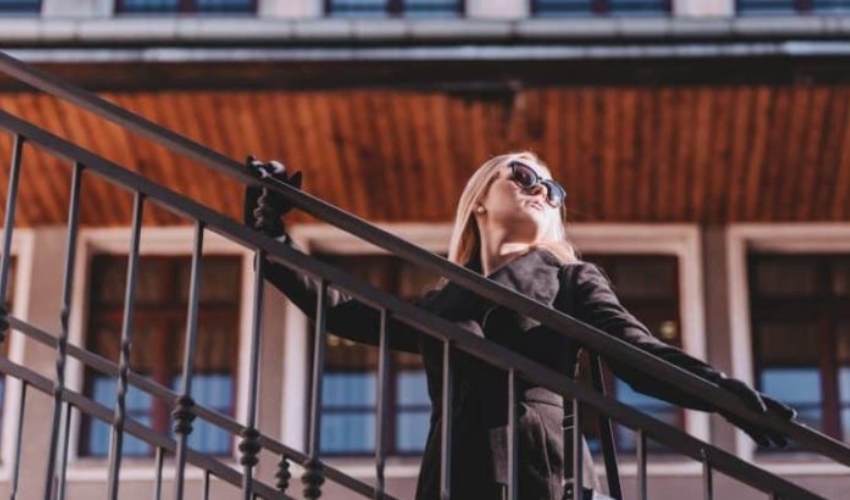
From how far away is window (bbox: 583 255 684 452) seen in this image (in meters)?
14.4

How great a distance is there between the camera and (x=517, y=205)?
16.4ft

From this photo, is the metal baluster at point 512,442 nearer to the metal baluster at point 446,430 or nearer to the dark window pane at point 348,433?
the metal baluster at point 446,430

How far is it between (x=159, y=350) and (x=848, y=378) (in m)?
5.30

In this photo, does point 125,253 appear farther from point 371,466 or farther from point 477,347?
point 477,347

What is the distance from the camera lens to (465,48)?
13.4 metres

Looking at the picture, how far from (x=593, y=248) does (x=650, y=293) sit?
56 centimetres

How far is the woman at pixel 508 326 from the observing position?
4.62m

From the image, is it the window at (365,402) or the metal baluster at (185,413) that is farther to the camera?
the window at (365,402)

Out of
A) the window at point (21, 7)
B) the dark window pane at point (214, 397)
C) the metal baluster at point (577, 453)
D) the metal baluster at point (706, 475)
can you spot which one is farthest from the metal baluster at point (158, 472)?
the window at point (21, 7)

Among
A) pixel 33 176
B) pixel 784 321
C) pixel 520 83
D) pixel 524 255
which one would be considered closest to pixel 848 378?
pixel 784 321

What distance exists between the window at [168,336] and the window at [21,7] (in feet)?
6.99

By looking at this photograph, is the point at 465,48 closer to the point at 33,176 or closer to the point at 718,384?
the point at 33,176

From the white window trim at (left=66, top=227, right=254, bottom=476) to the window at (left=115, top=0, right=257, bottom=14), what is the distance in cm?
167

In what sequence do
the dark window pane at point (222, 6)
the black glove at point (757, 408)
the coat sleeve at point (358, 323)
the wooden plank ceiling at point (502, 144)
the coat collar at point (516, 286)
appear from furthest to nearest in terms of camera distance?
the dark window pane at point (222, 6) < the wooden plank ceiling at point (502, 144) < the coat sleeve at point (358, 323) < the coat collar at point (516, 286) < the black glove at point (757, 408)
